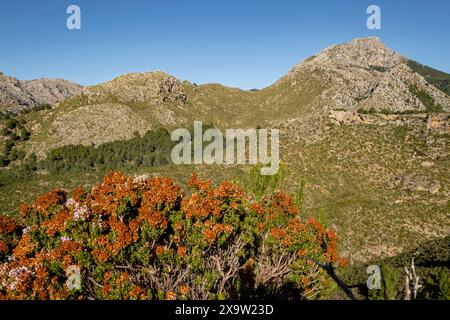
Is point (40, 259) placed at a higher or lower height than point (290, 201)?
lower

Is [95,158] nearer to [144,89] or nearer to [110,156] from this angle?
[110,156]

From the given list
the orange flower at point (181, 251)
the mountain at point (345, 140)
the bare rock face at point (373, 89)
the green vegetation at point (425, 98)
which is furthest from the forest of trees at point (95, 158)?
the green vegetation at point (425, 98)

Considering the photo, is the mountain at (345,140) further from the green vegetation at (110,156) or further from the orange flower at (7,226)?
the orange flower at (7,226)

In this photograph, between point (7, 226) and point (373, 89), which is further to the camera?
point (373, 89)

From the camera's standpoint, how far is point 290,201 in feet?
52.4

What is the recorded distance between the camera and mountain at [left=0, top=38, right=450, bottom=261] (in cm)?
4253

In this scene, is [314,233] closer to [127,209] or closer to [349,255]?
[127,209]

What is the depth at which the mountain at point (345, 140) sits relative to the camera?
4253 cm

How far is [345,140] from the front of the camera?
6381cm

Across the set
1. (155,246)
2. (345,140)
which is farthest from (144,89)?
(155,246)

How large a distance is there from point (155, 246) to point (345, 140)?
5874 cm
